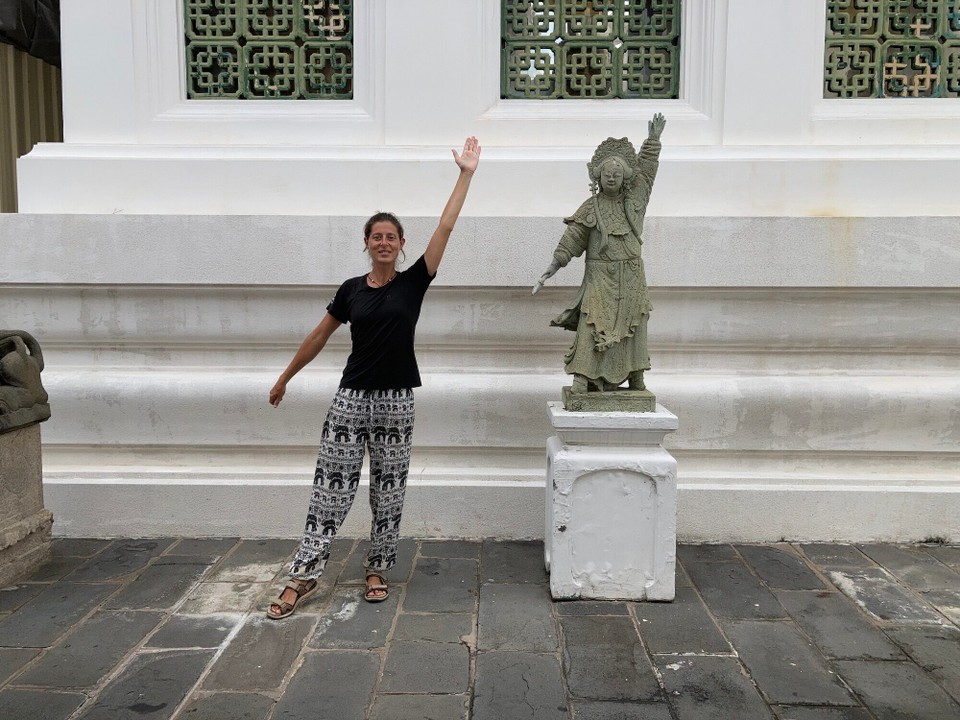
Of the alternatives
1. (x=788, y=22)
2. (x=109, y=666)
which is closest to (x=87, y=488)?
(x=109, y=666)

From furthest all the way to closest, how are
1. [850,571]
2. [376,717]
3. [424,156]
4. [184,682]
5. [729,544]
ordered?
[424,156], [729,544], [850,571], [184,682], [376,717]

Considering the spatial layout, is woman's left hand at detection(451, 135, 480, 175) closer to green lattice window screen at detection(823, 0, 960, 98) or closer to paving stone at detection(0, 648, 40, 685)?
green lattice window screen at detection(823, 0, 960, 98)

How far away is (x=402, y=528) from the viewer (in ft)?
13.3

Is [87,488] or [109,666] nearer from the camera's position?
[109,666]

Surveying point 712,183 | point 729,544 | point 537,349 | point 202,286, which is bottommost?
point 729,544

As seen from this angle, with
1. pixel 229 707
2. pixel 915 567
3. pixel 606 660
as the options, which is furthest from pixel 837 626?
pixel 229 707

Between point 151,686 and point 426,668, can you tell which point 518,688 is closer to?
point 426,668

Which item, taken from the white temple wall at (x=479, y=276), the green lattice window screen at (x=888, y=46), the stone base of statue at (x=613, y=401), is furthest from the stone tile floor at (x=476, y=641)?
the green lattice window screen at (x=888, y=46)

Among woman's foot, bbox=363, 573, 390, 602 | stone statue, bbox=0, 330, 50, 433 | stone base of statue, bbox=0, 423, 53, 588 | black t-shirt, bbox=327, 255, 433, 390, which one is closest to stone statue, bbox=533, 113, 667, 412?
black t-shirt, bbox=327, 255, 433, 390

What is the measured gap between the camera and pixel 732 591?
11.0 feet

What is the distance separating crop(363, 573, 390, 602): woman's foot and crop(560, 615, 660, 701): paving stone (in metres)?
0.85

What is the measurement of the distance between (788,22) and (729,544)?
3191 millimetres

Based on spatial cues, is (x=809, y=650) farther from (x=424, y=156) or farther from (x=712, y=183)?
(x=424, y=156)

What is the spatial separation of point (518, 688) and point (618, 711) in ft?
1.23
